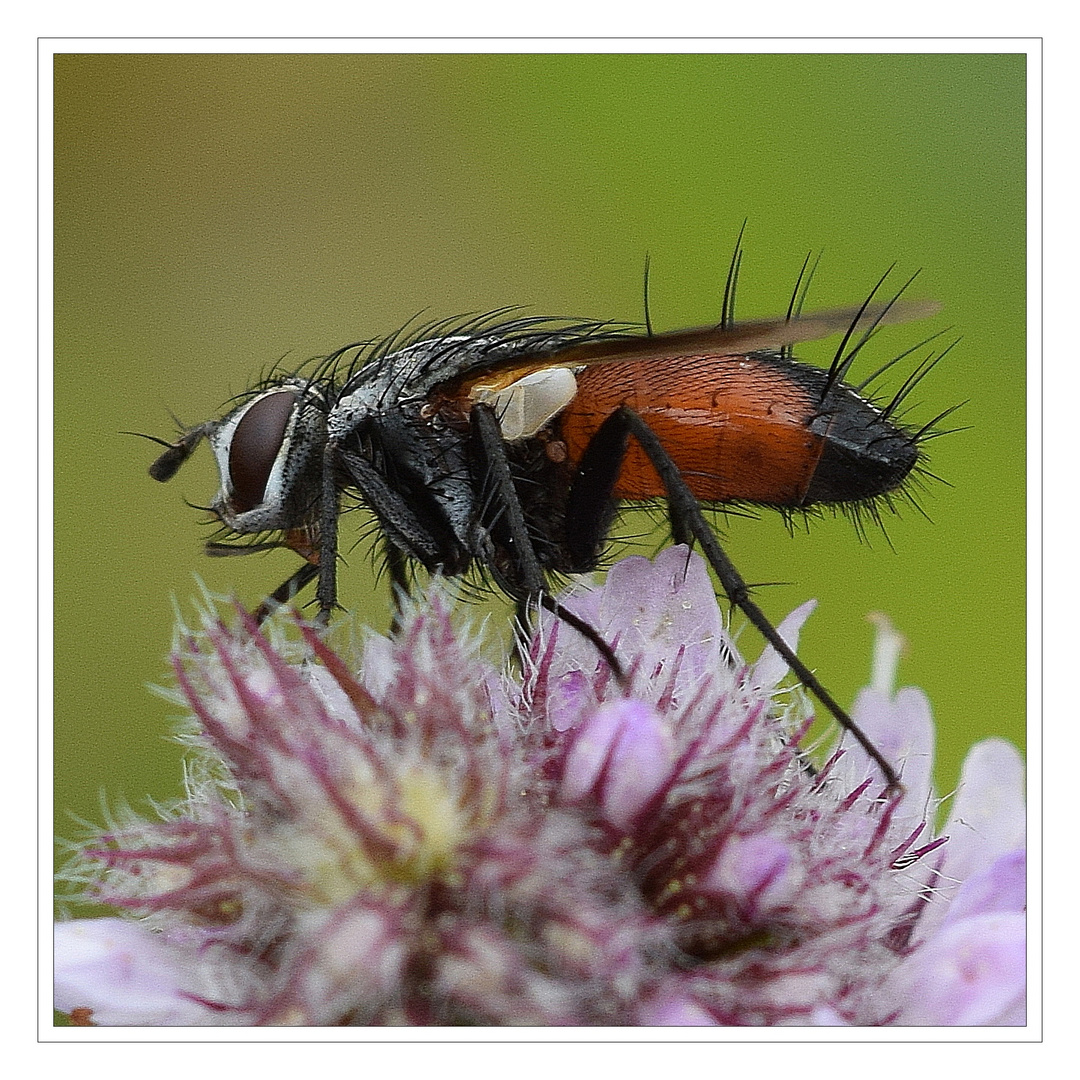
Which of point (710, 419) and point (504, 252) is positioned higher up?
point (504, 252)

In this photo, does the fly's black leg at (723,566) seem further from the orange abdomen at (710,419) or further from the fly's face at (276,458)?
the fly's face at (276,458)

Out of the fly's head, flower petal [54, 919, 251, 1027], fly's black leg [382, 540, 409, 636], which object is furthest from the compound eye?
flower petal [54, 919, 251, 1027]

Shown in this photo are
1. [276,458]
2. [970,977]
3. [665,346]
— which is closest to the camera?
[970,977]

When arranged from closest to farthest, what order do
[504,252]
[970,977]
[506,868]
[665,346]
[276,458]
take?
[506,868] < [970,977] < [665,346] < [276,458] < [504,252]

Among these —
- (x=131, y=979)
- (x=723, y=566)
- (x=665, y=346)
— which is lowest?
(x=131, y=979)

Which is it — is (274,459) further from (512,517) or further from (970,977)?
(970,977)

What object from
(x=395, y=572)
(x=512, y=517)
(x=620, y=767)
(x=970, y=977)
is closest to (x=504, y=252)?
(x=395, y=572)

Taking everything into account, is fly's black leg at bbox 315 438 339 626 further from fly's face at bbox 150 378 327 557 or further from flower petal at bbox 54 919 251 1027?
flower petal at bbox 54 919 251 1027

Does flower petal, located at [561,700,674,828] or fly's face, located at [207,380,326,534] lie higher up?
fly's face, located at [207,380,326,534]
